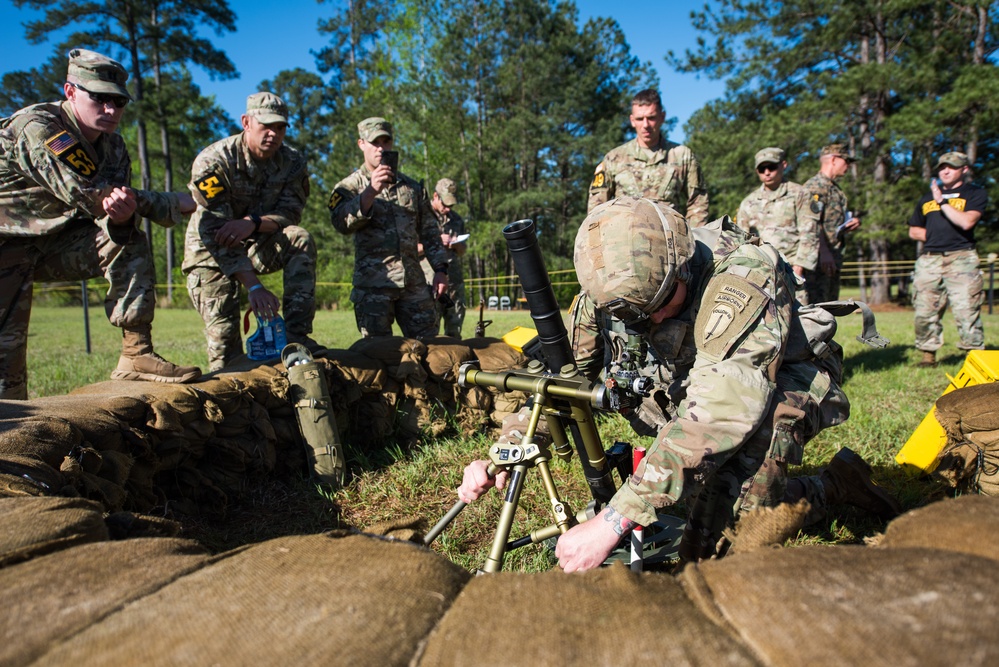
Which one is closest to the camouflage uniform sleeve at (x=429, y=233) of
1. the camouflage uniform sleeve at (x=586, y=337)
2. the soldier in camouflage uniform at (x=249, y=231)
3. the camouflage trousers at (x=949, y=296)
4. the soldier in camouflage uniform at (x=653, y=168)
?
the soldier in camouflage uniform at (x=249, y=231)

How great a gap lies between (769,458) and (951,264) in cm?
566

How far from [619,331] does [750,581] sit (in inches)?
72.0

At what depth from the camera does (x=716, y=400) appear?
2.05 metres

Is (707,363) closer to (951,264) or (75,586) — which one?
(75,586)

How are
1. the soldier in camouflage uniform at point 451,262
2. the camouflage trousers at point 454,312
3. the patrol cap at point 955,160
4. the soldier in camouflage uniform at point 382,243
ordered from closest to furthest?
the soldier in camouflage uniform at point 382,243
the patrol cap at point 955,160
the camouflage trousers at point 454,312
the soldier in camouflage uniform at point 451,262

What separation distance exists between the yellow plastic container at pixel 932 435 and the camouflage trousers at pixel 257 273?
155 inches

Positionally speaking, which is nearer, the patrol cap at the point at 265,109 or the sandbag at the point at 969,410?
the sandbag at the point at 969,410

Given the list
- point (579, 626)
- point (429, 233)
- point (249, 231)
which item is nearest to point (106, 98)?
point (249, 231)

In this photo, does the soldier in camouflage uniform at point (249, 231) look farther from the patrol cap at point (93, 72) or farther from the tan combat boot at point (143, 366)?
the patrol cap at point (93, 72)

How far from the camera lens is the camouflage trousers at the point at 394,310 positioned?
210 inches

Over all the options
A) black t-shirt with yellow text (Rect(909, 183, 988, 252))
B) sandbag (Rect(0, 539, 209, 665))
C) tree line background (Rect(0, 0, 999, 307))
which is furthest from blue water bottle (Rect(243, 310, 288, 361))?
tree line background (Rect(0, 0, 999, 307))

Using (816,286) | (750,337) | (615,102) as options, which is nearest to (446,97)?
(615,102)

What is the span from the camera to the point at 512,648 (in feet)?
3.27

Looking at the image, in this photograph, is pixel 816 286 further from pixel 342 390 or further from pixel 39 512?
pixel 39 512
